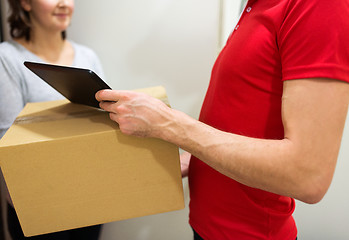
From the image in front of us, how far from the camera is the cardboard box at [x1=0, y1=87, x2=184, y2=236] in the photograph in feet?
2.03

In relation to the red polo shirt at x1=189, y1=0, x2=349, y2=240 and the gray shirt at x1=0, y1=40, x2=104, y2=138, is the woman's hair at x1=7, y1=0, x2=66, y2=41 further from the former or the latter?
the red polo shirt at x1=189, y1=0, x2=349, y2=240

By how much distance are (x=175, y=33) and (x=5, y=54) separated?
0.75 m

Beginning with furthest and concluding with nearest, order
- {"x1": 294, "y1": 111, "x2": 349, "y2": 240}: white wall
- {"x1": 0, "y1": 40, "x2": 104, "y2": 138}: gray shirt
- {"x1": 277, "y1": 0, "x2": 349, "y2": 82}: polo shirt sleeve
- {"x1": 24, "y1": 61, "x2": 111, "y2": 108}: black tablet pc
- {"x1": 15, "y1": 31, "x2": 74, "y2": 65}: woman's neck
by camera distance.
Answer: {"x1": 294, "y1": 111, "x2": 349, "y2": 240}: white wall, {"x1": 15, "y1": 31, "x2": 74, "y2": 65}: woman's neck, {"x1": 0, "y1": 40, "x2": 104, "y2": 138}: gray shirt, {"x1": 24, "y1": 61, "x2": 111, "y2": 108}: black tablet pc, {"x1": 277, "y1": 0, "x2": 349, "y2": 82}: polo shirt sleeve

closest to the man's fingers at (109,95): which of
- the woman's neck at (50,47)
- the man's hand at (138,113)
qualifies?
the man's hand at (138,113)

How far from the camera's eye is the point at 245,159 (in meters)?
0.53

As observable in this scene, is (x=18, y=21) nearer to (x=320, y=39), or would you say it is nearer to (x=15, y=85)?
(x=15, y=85)

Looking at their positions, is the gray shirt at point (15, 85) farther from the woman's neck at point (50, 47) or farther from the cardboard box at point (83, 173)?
the cardboard box at point (83, 173)

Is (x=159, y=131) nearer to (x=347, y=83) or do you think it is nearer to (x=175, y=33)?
(x=347, y=83)

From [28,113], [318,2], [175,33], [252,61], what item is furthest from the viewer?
[175,33]

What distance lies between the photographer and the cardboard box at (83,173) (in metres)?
0.62

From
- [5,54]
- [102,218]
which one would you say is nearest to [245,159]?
[102,218]

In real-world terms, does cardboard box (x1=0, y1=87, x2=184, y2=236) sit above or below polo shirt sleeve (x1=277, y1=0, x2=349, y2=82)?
below

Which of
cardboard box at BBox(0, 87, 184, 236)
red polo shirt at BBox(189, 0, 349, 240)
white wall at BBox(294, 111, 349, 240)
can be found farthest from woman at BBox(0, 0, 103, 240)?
white wall at BBox(294, 111, 349, 240)

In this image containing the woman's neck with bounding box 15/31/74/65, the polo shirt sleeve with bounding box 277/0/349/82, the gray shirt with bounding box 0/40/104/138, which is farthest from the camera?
the woman's neck with bounding box 15/31/74/65
